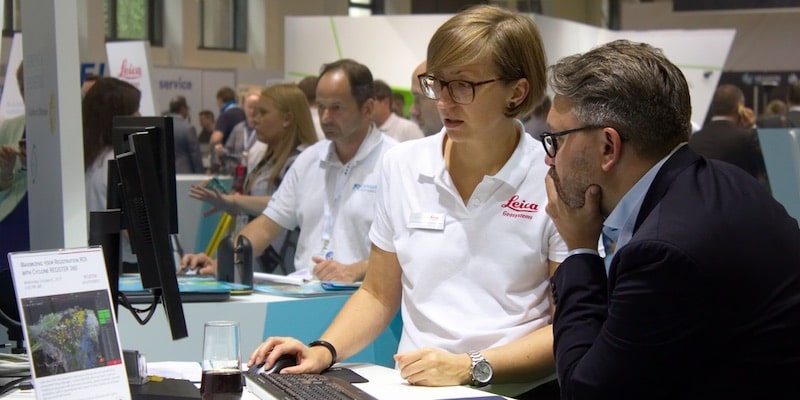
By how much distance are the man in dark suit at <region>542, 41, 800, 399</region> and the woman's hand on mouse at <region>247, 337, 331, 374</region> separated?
61 cm

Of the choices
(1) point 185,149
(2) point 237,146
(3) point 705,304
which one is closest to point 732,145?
(3) point 705,304

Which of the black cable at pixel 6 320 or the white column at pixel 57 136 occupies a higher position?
the white column at pixel 57 136

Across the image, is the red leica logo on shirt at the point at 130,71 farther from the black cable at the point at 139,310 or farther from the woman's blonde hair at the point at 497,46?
the black cable at the point at 139,310

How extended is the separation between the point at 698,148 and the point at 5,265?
445 centimetres

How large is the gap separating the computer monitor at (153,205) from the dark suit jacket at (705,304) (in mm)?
786

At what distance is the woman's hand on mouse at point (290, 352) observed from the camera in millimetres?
2193

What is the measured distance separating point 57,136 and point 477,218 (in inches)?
39.9

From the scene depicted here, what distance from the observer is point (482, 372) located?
217 cm

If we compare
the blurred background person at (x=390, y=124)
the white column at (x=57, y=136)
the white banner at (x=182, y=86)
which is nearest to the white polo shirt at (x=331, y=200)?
the white column at (x=57, y=136)

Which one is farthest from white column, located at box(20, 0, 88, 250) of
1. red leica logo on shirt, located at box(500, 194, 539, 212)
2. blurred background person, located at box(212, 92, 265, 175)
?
blurred background person, located at box(212, 92, 265, 175)

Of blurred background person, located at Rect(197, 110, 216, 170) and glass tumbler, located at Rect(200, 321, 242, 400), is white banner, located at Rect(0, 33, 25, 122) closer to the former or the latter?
glass tumbler, located at Rect(200, 321, 242, 400)

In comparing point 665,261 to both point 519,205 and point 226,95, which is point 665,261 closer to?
point 519,205

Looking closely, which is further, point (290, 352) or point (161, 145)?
point (290, 352)

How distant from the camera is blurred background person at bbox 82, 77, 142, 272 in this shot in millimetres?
5125
